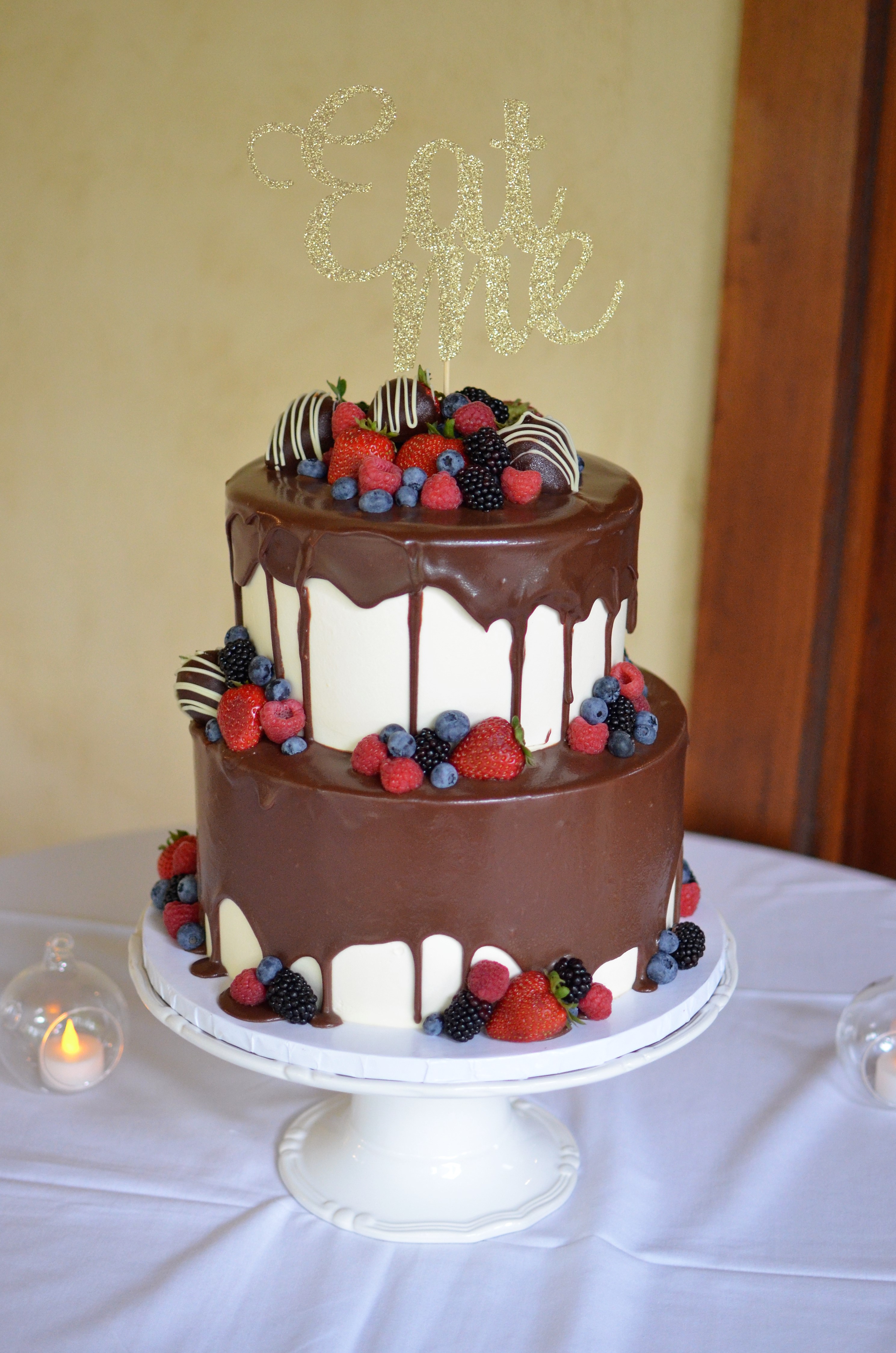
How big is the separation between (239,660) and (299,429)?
0.32 metres

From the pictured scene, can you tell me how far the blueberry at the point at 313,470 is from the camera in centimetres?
170

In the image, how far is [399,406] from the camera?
1.69m

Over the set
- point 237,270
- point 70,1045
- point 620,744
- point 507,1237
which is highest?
point 237,270

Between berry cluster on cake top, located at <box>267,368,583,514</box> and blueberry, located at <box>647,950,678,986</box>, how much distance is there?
62 cm

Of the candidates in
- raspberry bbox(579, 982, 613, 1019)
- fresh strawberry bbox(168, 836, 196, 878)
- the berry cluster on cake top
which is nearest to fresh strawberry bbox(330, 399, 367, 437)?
the berry cluster on cake top

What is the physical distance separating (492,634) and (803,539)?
1.53 metres

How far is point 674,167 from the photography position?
2842 mm

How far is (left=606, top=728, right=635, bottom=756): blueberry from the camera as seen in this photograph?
1.63 meters

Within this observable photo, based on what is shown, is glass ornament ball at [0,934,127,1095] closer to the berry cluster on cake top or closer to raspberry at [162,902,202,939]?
raspberry at [162,902,202,939]

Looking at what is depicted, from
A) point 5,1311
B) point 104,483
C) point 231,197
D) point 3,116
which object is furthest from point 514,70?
point 5,1311

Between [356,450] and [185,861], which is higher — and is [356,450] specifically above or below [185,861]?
above

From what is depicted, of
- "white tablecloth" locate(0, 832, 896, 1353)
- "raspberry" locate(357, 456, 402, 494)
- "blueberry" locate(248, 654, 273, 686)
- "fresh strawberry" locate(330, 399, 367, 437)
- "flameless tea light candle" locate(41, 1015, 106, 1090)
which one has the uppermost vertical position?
"fresh strawberry" locate(330, 399, 367, 437)

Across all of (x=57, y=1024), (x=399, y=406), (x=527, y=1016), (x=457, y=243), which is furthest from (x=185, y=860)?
(x=457, y=243)

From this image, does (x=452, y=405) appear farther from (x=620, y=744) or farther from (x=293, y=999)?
(x=293, y=999)
